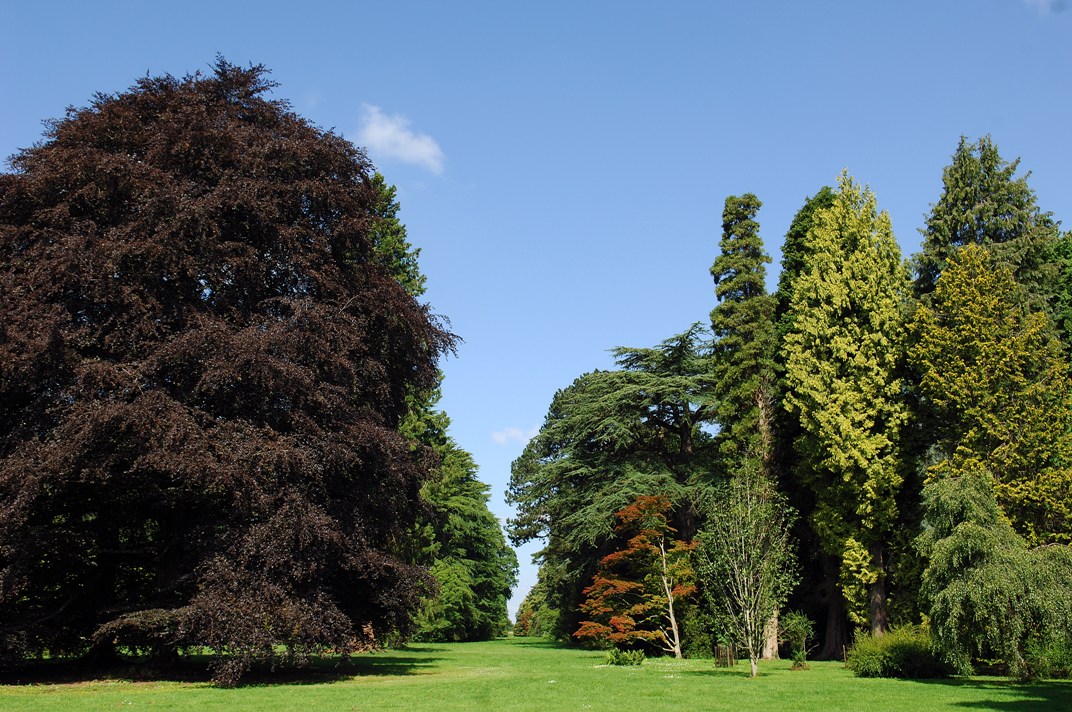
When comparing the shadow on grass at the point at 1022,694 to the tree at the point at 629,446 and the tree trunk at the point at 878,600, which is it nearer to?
the tree trunk at the point at 878,600

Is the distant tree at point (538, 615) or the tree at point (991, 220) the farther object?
the distant tree at point (538, 615)

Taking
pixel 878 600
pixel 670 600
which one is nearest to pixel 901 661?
pixel 878 600

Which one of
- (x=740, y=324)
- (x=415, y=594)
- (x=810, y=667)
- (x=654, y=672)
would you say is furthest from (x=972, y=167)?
(x=415, y=594)

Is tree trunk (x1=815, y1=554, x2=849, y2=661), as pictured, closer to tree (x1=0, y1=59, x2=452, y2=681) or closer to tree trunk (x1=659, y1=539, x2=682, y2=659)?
tree trunk (x1=659, y1=539, x2=682, y2=659)

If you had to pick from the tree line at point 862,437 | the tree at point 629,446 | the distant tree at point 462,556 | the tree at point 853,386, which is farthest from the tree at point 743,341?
the distant tree at point 462,556

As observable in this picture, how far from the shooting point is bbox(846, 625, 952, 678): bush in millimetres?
21203

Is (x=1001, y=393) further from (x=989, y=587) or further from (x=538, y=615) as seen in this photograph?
(x=538, y=615)

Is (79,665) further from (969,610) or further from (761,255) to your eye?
(761,255)

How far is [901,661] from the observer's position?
21.2 metres

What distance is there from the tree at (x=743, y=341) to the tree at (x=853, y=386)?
5.48 ft

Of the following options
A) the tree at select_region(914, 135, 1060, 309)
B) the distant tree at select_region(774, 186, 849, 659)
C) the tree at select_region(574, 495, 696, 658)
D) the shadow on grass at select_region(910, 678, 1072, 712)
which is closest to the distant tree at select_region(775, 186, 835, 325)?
the distant tree at select_region(774, 186, 849, 659)

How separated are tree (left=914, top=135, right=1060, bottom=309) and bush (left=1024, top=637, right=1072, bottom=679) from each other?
14.5 meters

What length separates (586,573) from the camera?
134 ft

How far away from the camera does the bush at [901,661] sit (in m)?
21.2
